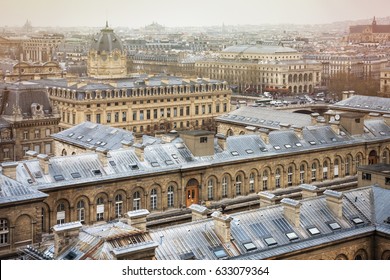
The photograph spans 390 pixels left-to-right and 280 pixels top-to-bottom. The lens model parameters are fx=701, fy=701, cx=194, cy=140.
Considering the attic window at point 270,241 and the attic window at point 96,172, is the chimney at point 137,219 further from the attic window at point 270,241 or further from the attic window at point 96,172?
the attic window at point 96,172

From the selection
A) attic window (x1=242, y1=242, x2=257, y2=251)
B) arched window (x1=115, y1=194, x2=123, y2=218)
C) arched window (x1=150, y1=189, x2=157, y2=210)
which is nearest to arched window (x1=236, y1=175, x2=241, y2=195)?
arched window (x1=150, y1=189, x2=157, y2=210)

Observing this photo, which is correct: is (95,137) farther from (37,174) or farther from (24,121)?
(37,174)

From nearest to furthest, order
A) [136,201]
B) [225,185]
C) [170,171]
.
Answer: [136,201] → [170,171] → [225,185]

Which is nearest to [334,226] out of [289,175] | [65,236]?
[65,236]

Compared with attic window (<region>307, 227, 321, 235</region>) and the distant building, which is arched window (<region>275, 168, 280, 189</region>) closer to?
the distant building

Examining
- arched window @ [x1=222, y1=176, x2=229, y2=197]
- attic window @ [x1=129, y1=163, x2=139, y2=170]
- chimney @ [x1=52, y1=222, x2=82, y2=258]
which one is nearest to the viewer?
chimney @ [x1=52, y1=222, x2=82, y2=258]

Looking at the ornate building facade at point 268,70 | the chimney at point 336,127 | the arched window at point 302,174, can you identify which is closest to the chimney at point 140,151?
the arched window at point 302,174

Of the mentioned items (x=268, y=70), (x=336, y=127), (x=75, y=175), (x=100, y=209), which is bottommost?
(x=100, y=209)
